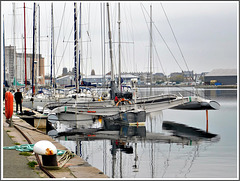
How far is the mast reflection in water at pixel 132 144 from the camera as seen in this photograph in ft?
47.1

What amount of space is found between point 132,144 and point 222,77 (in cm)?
15509

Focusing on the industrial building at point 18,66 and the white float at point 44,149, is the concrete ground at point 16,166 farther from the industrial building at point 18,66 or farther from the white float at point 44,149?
the industrial building at point 18,66

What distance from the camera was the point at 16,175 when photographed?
30.8ft

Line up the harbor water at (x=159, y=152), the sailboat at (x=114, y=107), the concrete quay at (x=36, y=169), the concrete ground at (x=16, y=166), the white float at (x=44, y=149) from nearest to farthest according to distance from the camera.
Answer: the concrete ground at (x=16, y=166) < the concrete quay at (x=36, y=169) < the white float at (x=44, y=149) < the harbor water at (x=159, y=152) < the sailboat at (x=114, y=107)

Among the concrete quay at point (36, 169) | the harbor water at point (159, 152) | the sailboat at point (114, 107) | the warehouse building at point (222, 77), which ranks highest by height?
the warehouse building at point (222, 77)

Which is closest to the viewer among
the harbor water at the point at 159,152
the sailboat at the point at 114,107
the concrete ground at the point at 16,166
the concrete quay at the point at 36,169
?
the concrete ground at the point at 16,166

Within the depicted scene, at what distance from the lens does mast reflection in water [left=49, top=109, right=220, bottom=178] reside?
14367 mm

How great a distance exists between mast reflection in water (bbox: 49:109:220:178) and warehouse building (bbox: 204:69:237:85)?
141690 mm

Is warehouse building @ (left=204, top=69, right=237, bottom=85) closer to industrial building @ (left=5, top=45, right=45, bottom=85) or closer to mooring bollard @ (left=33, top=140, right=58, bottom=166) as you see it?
industrial building @ (left=5, top=45, right=45, bottom=85)

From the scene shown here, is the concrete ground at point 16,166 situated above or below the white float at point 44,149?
below

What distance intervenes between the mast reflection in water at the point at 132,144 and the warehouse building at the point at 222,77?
142 m

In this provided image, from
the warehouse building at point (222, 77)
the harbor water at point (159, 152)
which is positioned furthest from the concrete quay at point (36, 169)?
the warehouse building at point (222, 77)

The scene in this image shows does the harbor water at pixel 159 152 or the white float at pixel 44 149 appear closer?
the white float at pixel 44 149

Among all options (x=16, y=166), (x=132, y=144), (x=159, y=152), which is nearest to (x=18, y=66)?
(x=132, y=144)
